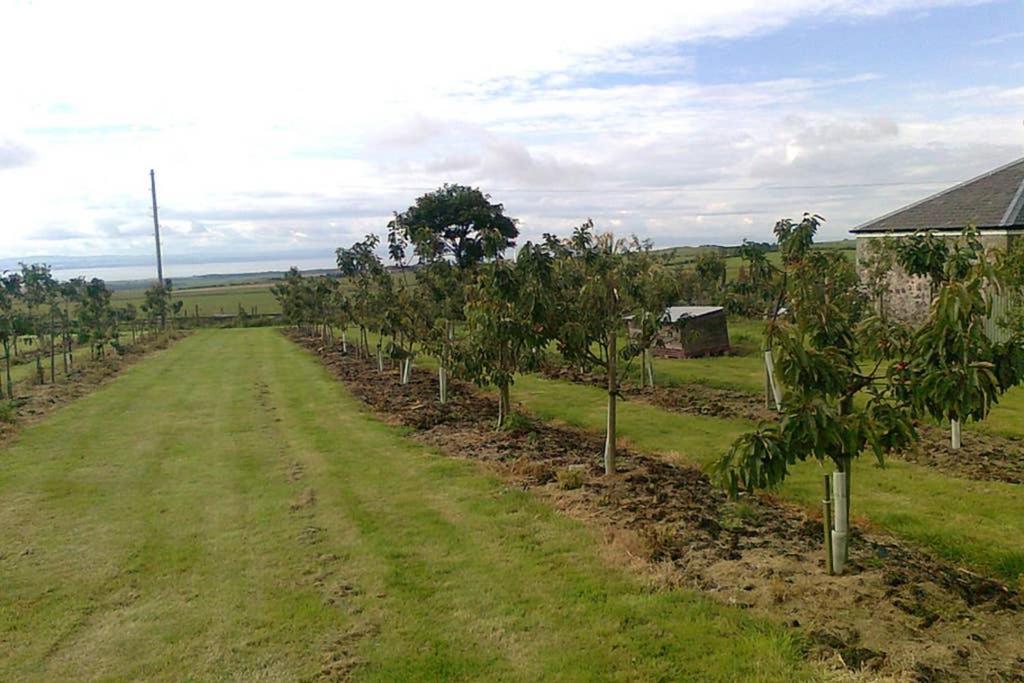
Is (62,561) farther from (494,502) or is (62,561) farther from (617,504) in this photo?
(617,504)

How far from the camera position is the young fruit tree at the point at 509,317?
10.8 metres

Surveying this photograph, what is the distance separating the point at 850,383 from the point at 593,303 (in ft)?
16.5

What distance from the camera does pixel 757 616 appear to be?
6.40 meters

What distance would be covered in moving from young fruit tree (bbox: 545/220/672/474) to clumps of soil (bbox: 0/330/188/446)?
1138 centimetres

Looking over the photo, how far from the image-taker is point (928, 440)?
42.4ft

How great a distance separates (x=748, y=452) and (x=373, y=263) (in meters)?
19.0

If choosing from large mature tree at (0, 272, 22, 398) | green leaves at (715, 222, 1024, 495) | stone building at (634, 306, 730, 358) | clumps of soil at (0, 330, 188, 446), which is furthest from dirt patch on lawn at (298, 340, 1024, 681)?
large mature tree at (0, 272, 22, 398)

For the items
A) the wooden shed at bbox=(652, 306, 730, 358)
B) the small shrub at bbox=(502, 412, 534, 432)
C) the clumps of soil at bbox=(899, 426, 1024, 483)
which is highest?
the wooden shed at bbox=(652, 306, 730, 358)

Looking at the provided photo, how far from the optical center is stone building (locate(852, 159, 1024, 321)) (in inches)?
888

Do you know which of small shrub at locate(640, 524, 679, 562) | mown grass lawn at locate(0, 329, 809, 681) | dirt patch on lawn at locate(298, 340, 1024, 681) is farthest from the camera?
small shrub at locate(640, 524, 679, 562)

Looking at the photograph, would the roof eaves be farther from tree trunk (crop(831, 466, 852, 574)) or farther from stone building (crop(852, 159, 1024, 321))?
tree trunk (crop(831, 466, 852, 574))

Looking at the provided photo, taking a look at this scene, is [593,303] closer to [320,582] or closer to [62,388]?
[320,582]

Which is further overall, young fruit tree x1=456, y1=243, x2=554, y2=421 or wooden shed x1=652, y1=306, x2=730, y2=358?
wooden shed x1=652, y1=306, x2=730, y2=358

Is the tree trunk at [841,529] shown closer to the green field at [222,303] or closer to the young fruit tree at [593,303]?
the young fruit tree at [593,303]
